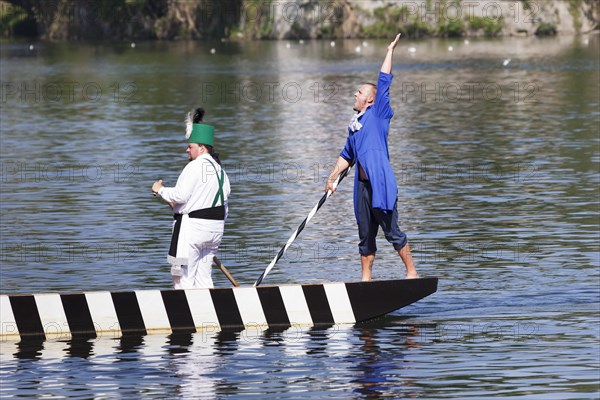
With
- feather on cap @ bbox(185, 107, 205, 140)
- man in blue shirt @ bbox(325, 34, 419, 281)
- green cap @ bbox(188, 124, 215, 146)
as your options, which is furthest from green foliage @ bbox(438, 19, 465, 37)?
green cap @ bbox(188, 124, 215, 146)

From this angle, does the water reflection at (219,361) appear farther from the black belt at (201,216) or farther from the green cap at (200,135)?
the green cap at (200,135)

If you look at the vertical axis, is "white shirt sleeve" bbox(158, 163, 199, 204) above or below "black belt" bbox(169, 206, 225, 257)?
above

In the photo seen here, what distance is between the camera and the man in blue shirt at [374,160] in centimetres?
1574

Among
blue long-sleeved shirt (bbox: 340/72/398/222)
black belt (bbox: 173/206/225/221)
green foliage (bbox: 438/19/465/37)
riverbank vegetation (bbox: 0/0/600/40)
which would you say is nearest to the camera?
black belt (bbox: 173/206/225/221)

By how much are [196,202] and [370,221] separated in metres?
2.00

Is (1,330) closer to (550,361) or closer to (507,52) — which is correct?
(550,361)

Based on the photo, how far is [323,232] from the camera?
74.3 ft

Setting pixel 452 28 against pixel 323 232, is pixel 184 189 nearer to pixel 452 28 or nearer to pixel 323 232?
pixel 323 232

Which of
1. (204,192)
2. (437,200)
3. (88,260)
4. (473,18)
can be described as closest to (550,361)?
(204,192)

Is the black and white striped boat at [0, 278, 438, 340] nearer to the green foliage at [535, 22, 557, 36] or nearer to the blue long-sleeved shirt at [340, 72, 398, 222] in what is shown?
the blue long-sleeved shirt at [340, 72, 398, 222]

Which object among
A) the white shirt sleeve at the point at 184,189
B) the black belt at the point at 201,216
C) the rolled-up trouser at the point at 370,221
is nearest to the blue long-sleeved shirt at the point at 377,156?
the rolled-up trouser at the point at 370,221

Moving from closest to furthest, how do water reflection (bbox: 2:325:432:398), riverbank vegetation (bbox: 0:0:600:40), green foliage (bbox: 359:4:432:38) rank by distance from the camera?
water reflection (bbox: 2:325:432:398)
green foliage (bbox: 359:4:432:38)
riverbank vegetation (bbox: 0:0:600:40)

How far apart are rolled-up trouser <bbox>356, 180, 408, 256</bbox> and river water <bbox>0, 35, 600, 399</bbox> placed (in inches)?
35.7

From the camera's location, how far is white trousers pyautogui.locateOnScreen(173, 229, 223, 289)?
15.6 metres
